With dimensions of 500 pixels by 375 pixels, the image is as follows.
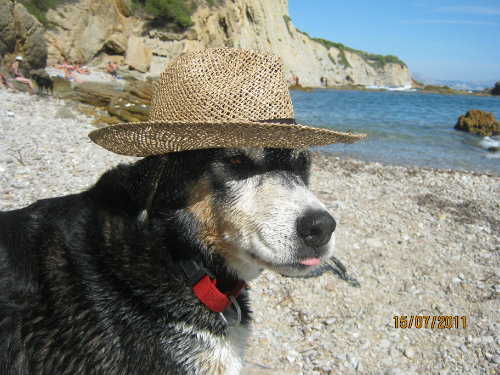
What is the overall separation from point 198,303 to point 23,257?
1.02 m

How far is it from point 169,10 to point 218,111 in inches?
1504

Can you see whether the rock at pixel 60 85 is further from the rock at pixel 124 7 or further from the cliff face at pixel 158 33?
the rock at pixel 124 7

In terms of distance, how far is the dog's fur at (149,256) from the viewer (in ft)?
6.31

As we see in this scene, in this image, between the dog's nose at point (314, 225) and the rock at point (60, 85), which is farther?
the rock at point (60, 85)

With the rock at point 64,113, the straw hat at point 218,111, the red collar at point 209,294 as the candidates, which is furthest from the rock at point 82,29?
the red collar at point 209,294

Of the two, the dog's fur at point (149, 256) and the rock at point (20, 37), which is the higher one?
the rock at point (20, 37)

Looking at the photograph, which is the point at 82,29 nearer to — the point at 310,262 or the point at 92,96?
the point at 92,96

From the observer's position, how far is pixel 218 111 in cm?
211

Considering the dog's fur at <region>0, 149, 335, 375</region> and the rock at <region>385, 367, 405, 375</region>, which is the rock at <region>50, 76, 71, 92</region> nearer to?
the dog's fur at <region>0, 149, 335, 375</region>

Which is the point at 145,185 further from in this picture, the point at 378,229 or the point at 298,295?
the point at 378,229

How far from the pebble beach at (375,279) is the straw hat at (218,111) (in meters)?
1.89

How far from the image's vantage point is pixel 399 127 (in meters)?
20.3

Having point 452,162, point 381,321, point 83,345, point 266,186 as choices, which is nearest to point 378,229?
point 381,321

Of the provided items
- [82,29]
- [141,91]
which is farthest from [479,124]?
[82,29]
